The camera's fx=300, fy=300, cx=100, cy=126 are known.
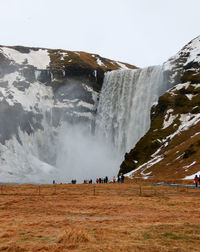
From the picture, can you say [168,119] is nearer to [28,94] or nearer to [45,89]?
[45,89]

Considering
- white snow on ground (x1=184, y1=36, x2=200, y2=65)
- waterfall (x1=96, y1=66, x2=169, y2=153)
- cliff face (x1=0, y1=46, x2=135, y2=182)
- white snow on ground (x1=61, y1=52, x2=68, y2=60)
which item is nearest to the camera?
waterfall (x1=96, y1=66, x2=169, y2=153)

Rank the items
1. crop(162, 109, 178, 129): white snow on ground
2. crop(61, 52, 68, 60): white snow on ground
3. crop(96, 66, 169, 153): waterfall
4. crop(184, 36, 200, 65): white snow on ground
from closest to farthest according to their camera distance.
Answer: crop(162, 109, 178, 129): white snow on ground < crop(96, 66, 169, 153): waterfall < crop(184, 36, 200, 65): white snow on ground < crop(61, 52, 68, 60): white snow on ground

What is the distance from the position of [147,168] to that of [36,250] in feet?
207

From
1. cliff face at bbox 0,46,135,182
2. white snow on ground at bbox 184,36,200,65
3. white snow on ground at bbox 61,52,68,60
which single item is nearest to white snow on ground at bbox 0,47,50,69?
cliff face at bbox 0,46,135,182

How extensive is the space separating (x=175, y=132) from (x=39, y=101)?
71.5 metres

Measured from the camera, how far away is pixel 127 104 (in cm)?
11725

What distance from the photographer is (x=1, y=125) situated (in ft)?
384

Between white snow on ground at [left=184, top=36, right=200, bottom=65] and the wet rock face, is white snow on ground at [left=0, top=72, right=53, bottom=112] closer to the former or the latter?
the wet rock face

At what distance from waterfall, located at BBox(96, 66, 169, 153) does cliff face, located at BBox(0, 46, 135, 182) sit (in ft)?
35.6

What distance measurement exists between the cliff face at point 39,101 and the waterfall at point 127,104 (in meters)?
Answer: 10.8

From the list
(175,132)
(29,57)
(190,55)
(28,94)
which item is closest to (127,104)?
(190,55)

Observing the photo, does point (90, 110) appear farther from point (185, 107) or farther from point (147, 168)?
point (147, 168)

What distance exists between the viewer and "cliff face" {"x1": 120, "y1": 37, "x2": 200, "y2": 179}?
205 ft

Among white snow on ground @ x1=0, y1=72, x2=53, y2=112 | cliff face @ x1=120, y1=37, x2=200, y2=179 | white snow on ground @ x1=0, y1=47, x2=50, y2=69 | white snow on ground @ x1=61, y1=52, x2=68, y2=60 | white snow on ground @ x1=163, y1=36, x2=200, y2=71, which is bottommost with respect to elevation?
cliff face @ x1=120, y1=37, x2=200, y2=179
